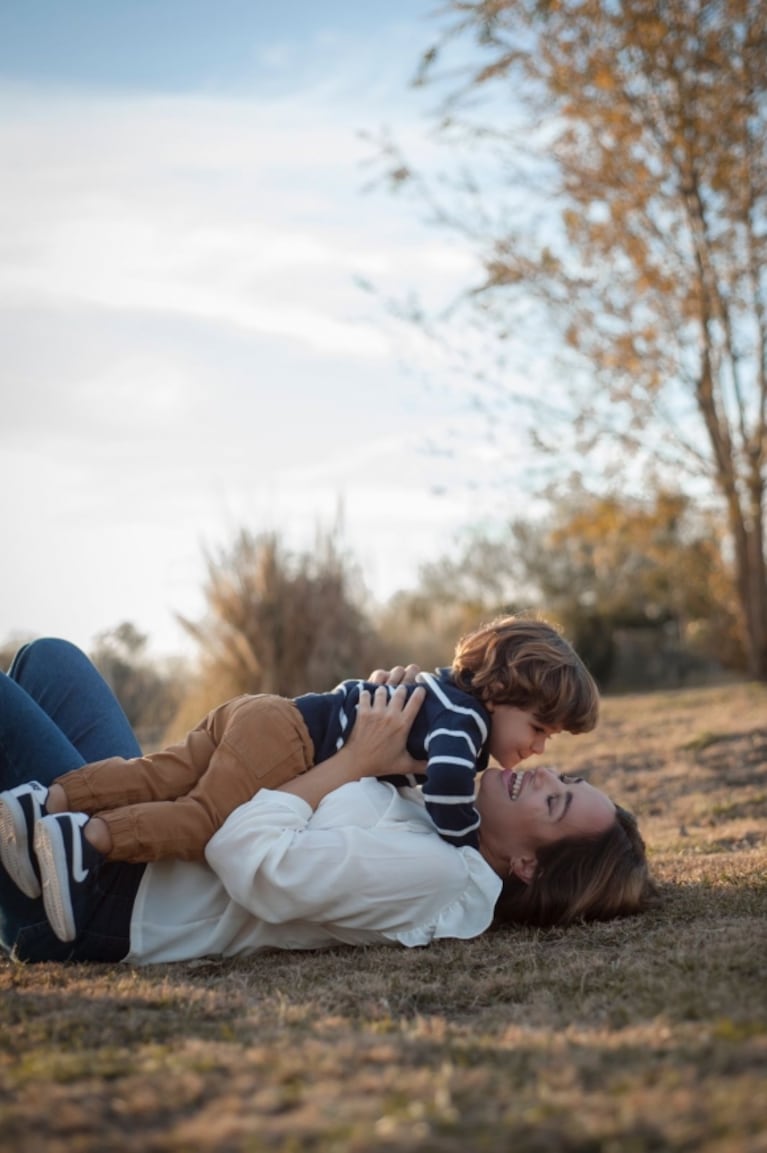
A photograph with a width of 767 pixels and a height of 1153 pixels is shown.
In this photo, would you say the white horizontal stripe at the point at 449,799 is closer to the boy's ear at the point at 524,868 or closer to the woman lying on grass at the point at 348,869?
the woman lying on grass at the point at 348,869

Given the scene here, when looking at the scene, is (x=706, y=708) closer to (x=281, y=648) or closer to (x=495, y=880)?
(x=281, y=648)

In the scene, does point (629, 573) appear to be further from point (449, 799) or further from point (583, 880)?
point (449, 799)

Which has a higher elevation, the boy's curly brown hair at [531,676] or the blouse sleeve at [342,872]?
the boy's curly brown hair at [531,676]

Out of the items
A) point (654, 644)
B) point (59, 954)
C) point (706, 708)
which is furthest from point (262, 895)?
point (654, 644)

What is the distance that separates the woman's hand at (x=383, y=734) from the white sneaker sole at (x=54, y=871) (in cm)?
80

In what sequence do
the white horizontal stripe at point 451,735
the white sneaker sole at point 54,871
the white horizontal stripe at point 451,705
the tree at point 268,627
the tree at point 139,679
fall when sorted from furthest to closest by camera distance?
1. the tree at point 139,679
2. the tree at point 268,627
3. the white horizontal stripe at point 451,705
4. the white horizontal stripe at point 451,735
5. the white sneaker sole at point 54,871

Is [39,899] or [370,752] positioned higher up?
[370,752]

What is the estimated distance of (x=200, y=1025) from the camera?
2129mm

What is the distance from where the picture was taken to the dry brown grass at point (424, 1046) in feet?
4.74

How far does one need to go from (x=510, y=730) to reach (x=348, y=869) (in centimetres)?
71

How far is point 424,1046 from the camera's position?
1.86 meters

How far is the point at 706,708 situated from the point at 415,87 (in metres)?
5.91

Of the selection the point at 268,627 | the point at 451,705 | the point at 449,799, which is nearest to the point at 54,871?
the point at 449,799

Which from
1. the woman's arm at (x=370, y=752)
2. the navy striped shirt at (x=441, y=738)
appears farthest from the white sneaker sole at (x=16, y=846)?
the navy striped shirt at (x=441, y=738)
